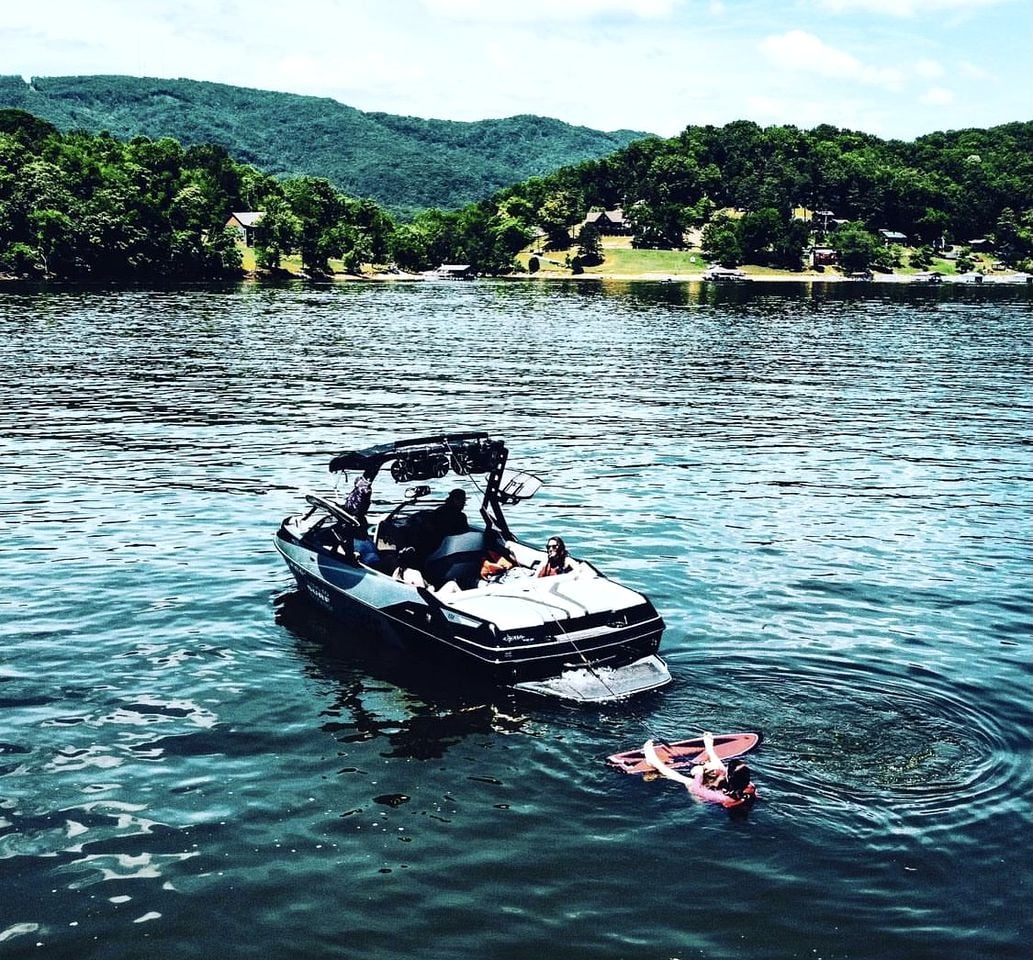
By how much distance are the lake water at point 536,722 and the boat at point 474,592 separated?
635 millimetres

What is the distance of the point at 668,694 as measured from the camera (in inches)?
742

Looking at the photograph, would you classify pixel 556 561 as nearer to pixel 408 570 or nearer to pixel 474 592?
pixel 474 592

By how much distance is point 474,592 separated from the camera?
796 inches

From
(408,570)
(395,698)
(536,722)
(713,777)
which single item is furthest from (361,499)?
(713,777)

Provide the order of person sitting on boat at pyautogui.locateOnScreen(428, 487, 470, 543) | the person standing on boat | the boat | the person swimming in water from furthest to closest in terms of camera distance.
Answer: the person standing on boat → person sitting on boat at pyautogui.locateOnScreen(428, 487, 470, 543) → the boat → the person swimming in water

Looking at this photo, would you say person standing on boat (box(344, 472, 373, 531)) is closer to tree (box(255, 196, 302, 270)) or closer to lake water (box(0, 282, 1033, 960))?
lake water (box(0, 282, 1033, 960))

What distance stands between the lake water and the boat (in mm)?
Result: 635

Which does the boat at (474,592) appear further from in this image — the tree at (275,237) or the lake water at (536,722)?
the tree at (275,237)

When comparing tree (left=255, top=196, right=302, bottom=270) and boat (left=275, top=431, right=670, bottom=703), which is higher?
tree (left=255, top=196, right=302, bottom=270)

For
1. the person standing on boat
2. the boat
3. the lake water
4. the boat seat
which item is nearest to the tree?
the lake water

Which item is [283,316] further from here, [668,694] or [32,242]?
[668,694]

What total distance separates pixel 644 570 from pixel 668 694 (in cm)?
758

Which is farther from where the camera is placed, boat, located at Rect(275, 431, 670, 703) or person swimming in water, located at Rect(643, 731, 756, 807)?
boat, located at Rect(275, 431, 670, 703)

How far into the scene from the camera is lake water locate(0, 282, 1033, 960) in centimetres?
1284
